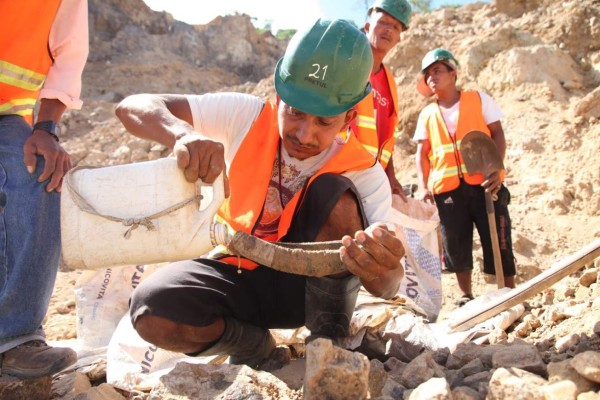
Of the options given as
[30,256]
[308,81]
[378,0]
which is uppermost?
[378,0]

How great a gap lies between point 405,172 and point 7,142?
5480mm

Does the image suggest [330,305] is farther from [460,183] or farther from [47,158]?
[460,183]

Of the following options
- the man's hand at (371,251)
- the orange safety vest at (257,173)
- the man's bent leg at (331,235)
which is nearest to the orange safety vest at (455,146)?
the orange safety vest at (257,173)

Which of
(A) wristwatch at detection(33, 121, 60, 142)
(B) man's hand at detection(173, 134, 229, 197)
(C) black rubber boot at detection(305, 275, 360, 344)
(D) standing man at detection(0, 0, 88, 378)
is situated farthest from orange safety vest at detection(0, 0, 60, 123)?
(C) black rubber boot at detection(305, 275, 360, 344)

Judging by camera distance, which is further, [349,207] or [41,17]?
[349,207]

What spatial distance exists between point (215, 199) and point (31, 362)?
2.58 feet

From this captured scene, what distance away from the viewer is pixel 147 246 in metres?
1.75

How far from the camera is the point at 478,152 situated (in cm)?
430

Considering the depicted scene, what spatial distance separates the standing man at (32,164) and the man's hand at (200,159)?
1.69ft

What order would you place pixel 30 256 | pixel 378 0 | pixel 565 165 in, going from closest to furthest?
pixel 30 256 → pixel 378 0 → pixel 565 165

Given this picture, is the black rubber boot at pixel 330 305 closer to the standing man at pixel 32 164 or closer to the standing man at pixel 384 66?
the standing man at pixel 32 164

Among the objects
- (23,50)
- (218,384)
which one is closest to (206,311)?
(218,384)

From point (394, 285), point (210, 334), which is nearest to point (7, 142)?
point (210, 334)

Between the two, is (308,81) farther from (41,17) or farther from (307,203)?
(41,17)
